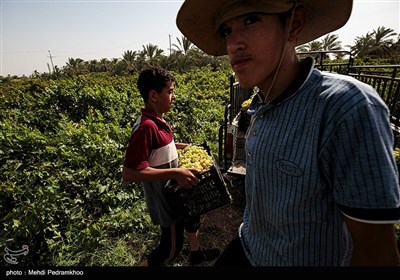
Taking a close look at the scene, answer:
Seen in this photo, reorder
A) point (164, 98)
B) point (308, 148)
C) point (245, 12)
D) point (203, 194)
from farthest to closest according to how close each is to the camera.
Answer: point (164, 98) < point (203, 194) < point (245, 12) < point (308, 148)

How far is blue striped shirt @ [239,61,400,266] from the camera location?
2.73 feet

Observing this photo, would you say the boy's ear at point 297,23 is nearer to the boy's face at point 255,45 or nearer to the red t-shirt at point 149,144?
the boy's face at point 255,45

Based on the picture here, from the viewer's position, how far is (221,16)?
1.31 m

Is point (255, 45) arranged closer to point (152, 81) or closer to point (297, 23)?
point (297, 23)

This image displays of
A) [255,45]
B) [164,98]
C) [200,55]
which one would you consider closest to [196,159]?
[164,98]

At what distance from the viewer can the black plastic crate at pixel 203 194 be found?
7.63ft

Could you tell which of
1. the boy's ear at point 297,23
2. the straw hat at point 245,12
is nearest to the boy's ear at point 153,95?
the straw hat at point 245,12

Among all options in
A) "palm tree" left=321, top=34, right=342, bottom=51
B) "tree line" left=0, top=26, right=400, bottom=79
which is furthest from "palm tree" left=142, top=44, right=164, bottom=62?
"palm tree" left=321, top=34, right=342, bottom=51

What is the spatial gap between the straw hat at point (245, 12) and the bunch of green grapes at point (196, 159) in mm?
1272

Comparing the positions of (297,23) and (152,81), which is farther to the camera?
(152,81)

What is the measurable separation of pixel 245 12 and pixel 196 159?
5.74 ft

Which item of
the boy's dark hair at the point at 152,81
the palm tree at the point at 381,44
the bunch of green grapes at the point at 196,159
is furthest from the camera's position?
the palm tree at the point at 381,44

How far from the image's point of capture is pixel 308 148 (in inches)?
38.5

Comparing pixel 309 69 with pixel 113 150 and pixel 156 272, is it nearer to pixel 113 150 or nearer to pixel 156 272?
pixel 156 272
